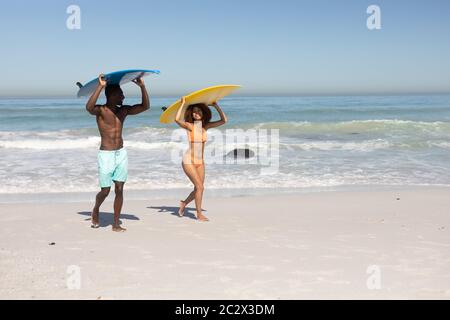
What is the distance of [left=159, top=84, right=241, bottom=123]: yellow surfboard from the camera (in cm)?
659

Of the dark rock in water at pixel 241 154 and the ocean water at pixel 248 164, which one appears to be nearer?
the ocean water at pixel 248 164

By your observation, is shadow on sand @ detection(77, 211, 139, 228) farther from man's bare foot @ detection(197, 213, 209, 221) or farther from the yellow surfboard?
the yellow surfboard

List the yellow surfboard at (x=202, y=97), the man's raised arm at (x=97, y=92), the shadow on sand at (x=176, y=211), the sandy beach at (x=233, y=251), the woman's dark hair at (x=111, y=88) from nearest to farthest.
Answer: the sandy beach at (x=233, y=251), the man's raised arm at (x=97, y=92), the woman's dark hair at (x=111, y=88), the yellow surfboard at (x=202, y=97), the shadow on sand at (x=176, y=211)

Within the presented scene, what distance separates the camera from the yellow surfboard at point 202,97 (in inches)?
259

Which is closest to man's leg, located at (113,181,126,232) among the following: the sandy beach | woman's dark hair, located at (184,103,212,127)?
the sandy beach

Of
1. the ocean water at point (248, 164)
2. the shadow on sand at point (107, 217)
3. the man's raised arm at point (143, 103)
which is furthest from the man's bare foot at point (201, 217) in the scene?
the ocean water at point (248, 164)

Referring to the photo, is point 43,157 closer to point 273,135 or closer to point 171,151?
point 171,151

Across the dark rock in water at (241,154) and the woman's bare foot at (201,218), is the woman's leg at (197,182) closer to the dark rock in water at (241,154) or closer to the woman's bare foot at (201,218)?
the woman's bare foot at (201,218)

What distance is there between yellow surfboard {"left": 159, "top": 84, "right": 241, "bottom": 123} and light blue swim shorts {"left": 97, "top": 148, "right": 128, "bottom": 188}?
79cm

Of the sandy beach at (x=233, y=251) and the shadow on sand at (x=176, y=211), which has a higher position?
the sandy beach at (x=233, y=251)

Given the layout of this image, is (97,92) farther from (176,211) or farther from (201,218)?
(176,211)

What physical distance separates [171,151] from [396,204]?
32.3ft

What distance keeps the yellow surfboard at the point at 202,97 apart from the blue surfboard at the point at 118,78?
697mm
